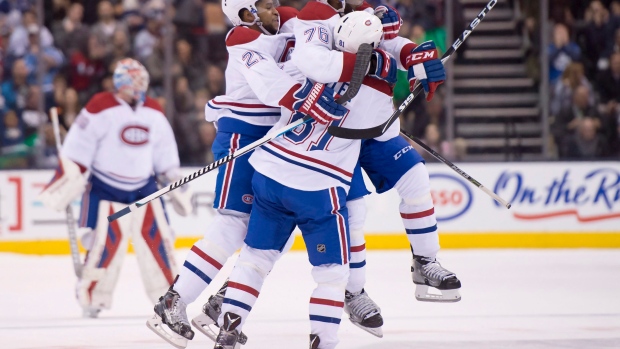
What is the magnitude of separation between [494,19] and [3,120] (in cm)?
395

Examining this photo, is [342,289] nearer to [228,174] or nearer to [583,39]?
[228,174]

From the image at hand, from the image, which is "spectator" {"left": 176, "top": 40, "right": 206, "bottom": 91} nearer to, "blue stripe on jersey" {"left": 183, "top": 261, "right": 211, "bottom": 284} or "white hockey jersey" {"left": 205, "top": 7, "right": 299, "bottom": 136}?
"white hockey jersey" {"left": 205, "top": 7, "right": 299, "bottom": 136}

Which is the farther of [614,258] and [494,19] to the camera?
[494,19]

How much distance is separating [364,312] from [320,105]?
94 centimetres

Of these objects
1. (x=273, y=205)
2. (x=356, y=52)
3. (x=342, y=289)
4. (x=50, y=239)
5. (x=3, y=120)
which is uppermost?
(x=356, y=52)

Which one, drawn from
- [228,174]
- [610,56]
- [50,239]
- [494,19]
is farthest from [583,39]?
[228,174]

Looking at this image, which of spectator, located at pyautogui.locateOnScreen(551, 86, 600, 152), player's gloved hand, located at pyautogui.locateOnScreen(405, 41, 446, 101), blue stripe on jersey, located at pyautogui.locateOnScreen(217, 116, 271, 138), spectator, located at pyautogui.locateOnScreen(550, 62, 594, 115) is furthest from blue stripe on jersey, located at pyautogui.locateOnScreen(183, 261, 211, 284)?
spectator, located at pyautogui.locateOnScreen(550, 62, 594, 115)

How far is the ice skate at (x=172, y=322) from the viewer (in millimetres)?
3701

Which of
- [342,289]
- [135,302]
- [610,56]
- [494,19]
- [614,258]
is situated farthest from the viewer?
[494,19]

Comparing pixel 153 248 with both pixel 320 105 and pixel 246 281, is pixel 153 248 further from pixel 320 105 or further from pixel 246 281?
pixel 320 105

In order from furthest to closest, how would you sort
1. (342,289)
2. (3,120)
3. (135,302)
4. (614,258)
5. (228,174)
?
(3,120), (614,258), (135,302), (228,174), (342,289)

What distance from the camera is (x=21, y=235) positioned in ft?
23.6

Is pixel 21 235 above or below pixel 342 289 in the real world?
below

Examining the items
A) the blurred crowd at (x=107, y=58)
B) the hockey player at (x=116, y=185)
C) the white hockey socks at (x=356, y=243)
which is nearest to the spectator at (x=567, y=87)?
the blurred crowd at (x=107, y=58)
